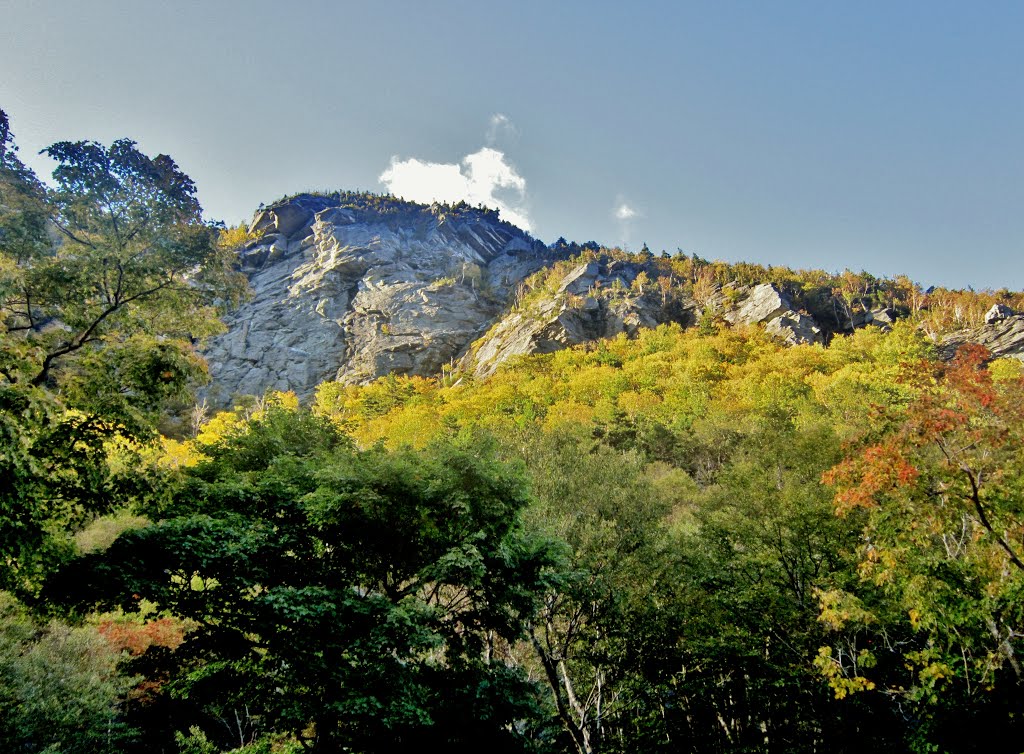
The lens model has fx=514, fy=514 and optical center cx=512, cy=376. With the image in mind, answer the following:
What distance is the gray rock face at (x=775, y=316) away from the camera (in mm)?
62000

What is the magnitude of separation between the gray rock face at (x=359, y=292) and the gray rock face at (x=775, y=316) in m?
37.3

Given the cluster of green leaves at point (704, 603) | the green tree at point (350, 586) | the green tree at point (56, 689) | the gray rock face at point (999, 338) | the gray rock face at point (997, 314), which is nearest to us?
the green tree at point (350, 586)

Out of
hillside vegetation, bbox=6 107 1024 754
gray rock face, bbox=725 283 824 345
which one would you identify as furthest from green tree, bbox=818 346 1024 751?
gray rock face, bbox=725 283 824 345

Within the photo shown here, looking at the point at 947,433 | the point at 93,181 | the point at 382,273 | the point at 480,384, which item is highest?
the point at 382,273

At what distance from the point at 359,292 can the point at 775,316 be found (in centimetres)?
5989

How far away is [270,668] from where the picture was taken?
10.8 m

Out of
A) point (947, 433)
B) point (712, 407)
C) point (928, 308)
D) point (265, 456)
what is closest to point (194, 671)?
point (265, 456)

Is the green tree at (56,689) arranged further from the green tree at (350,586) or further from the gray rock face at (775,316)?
the gray rock face at (775,316)

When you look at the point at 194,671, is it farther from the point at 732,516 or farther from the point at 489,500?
the point at 732,516

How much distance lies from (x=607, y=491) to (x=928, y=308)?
78762 millimetres

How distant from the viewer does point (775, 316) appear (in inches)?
2591

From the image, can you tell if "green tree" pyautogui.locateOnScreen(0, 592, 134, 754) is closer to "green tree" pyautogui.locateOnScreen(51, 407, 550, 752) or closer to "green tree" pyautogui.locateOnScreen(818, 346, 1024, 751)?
"green tree" pyautogui.locateOnScreen(51, 407, 550, 752)

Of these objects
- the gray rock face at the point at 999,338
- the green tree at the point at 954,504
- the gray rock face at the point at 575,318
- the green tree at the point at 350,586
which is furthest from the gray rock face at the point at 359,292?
the green tree at the point at 954,504

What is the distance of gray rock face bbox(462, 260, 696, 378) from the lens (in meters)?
67.0
